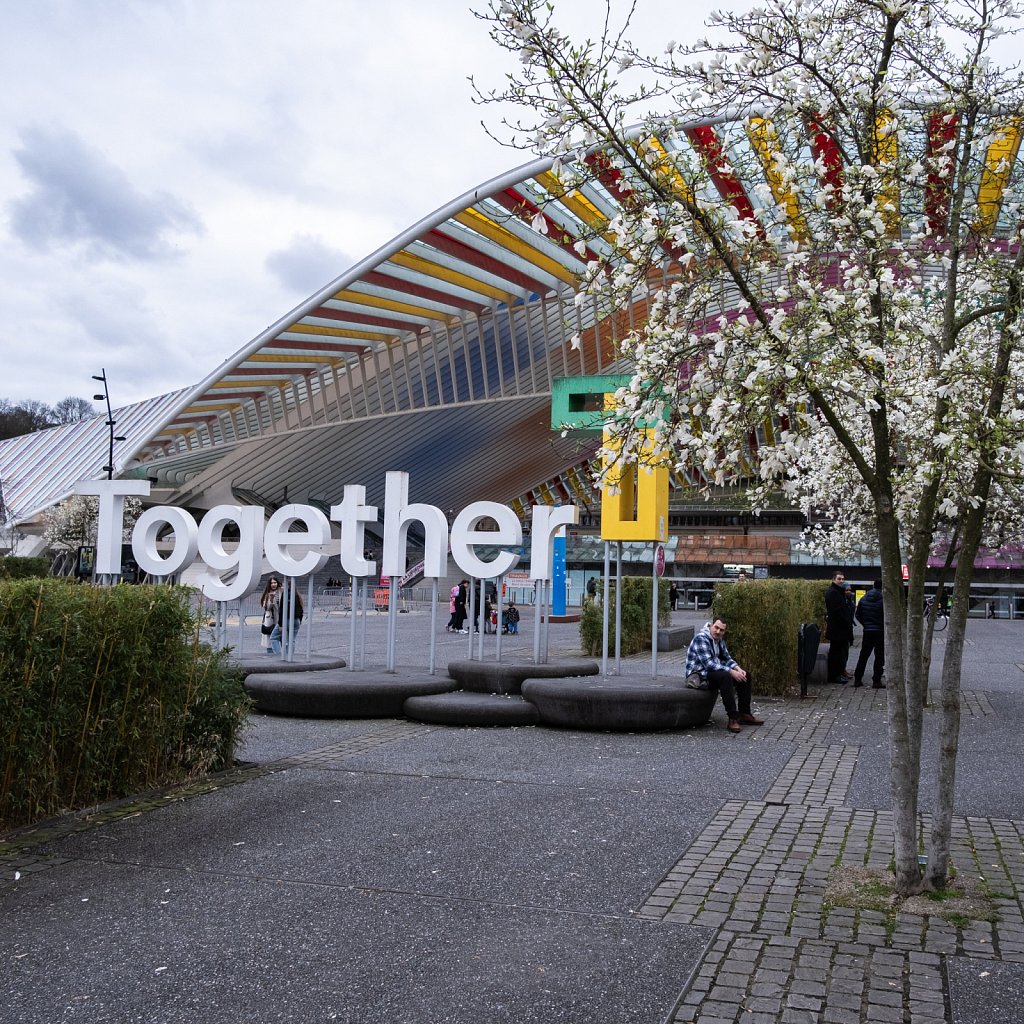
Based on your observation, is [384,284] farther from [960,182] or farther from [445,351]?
[960,182]

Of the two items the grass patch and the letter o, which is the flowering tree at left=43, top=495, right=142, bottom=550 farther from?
the grass patch

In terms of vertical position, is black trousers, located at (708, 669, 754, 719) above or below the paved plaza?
above

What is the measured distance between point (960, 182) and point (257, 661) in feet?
35.7

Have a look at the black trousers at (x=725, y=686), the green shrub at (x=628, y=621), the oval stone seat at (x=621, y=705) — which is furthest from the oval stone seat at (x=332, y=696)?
the green shrub at (x=628, y=621)

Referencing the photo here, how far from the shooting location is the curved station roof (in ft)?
117

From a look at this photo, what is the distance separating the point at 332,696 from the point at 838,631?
8.62 metres

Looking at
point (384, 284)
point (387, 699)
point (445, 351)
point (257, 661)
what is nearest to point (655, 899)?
point (387, 699)

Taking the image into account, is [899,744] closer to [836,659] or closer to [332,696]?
[332,696]

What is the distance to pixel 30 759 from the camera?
6.59m

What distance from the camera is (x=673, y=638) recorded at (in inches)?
912

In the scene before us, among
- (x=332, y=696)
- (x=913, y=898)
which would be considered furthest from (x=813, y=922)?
(x=332, y=696)

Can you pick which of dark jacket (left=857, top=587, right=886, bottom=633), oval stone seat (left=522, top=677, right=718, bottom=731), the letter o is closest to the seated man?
oval stone seat (left=522, top=677, right=718, bottom=731)

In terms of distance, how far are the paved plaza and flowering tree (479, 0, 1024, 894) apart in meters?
0.93

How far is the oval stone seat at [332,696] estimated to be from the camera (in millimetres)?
11641
